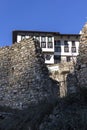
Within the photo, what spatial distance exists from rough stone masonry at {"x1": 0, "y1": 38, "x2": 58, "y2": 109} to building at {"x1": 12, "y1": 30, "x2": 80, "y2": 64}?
136 feet

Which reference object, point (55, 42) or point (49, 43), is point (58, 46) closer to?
point (55, 42)

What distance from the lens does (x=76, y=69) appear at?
13219 millimetres

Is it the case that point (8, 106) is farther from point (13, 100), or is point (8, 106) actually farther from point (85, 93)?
point (85, 93)

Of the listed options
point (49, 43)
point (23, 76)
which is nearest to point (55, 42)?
point (49, 43)

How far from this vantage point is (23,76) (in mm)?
16641

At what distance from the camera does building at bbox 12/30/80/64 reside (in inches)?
2370

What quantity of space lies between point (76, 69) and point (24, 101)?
379 cm

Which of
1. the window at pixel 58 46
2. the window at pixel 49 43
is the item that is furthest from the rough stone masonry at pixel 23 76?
the window at pixel 58 46

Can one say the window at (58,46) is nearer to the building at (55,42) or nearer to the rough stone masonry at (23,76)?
the building at (55,42)

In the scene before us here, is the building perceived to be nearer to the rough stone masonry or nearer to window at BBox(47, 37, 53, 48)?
window at BBox(47, 37, 53, 48)

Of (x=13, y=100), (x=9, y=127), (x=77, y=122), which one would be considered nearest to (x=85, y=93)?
(x=77, y=122)

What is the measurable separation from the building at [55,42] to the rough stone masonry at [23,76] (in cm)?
4159

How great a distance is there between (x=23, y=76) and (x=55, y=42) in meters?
45.8

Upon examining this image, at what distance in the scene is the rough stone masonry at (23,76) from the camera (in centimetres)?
1572
